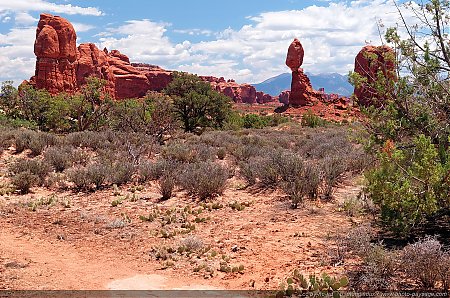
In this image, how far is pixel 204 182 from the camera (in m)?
10.1

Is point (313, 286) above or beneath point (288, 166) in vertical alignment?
beneath

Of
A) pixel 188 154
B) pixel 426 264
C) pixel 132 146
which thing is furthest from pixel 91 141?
pixel 426 264

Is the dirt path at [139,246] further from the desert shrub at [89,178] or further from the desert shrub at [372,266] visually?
the desert shrub at [89,178]

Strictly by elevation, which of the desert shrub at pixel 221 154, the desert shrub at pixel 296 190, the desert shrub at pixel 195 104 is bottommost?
the desert shrub at pixel 296 190

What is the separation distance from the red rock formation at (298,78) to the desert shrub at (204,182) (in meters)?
64.8

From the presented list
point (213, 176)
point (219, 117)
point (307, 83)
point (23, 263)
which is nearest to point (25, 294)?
point (23, 263)

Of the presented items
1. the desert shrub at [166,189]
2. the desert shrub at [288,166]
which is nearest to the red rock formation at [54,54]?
the desert shrub at [166,189]

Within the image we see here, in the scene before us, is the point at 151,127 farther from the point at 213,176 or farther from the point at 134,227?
the point at 134,227

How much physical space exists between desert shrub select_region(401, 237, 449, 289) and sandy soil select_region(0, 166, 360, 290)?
3.12ft

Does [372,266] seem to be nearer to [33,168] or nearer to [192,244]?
[192,244]

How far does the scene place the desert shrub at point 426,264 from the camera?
465 cm

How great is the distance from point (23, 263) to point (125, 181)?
18.9 feet

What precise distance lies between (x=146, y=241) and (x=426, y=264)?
4649mm

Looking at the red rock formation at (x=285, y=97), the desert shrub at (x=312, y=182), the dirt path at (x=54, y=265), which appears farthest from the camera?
the red rock formation at (x=285, y=97)
